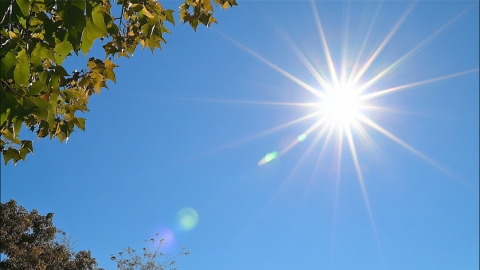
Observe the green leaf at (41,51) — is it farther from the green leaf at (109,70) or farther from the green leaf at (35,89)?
the green leaf at (109,70)

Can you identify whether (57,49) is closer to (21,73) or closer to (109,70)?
(21,73)

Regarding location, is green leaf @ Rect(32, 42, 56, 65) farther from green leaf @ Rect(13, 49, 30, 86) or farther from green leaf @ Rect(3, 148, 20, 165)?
green leaf @ Rect(3, 148, 20, 165)

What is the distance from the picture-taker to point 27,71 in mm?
1639

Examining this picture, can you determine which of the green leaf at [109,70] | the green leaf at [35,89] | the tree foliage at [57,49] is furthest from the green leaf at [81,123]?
the green leaf at [35,89]

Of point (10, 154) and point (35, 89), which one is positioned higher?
point (10, 154)

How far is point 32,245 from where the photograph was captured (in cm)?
1861

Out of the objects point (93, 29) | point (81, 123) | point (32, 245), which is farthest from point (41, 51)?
point (32, 245)

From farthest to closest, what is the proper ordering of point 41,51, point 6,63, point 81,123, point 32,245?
point 32,245 < point 81,123 < point 41,51 < point 6,63

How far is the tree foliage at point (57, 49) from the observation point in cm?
162

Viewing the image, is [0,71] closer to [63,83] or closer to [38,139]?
[63,83]

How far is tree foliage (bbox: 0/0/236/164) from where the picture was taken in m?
1.62

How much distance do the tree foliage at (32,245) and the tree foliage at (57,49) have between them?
706 inches

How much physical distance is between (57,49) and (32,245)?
67.0 feet

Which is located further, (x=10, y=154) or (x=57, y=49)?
(x=10, y=154)
